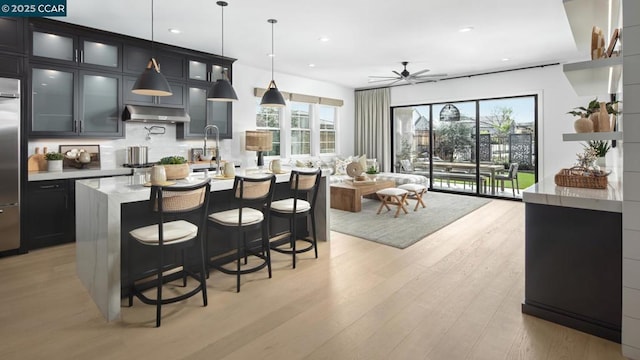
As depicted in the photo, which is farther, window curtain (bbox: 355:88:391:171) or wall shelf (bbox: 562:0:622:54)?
window curtain (bbox: 355:88:391:171)

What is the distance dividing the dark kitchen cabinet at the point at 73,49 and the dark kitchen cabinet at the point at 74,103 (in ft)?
0.36

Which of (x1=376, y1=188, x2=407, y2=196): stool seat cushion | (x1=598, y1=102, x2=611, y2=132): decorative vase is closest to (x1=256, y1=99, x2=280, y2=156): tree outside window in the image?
(x1=376, y1=188, x2=407, y2=196): stool seat cushion

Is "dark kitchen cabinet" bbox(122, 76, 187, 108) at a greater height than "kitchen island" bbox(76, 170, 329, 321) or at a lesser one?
greater

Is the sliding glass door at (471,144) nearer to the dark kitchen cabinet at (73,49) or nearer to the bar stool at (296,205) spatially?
the bar stool at (296,205)

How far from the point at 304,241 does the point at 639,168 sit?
3.04 m

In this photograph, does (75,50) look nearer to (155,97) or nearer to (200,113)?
(155,97)

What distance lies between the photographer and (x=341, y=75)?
7.70 m

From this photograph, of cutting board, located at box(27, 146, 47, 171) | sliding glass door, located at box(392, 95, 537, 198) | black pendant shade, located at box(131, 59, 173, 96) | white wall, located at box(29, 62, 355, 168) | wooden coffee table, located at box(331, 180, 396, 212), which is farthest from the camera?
sliding glass door, located at box(392, 95, 537, 198)

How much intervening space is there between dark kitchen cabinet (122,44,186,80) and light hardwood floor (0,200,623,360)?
2713 mm

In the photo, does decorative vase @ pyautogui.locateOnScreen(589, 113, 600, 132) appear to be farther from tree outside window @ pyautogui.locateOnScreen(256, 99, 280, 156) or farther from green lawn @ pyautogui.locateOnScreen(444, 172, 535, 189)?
tree outside window @ pyautogui.locateOnScreen(256, 99, 280, 156)

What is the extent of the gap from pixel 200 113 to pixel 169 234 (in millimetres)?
3739

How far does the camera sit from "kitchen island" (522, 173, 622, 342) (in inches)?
84.1

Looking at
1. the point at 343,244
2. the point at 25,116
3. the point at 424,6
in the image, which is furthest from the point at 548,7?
the point at 25,116

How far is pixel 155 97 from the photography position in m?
5.14
